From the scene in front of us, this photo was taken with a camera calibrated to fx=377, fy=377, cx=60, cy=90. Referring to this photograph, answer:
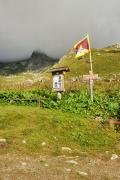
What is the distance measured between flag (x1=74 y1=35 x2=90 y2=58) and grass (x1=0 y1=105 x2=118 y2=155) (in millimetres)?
7577

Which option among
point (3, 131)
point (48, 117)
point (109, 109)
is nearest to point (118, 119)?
point (109, 109)

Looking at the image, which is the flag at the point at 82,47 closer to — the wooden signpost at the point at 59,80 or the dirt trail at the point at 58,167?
the wooden signpost at the point at 59,80

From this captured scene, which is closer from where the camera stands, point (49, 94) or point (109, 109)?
point (109, 109)

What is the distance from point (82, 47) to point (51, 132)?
1263cm

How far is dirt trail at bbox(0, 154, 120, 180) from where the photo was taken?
49.9ft

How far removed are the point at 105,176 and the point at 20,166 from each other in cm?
370

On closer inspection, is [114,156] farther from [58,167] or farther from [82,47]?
[82,47]

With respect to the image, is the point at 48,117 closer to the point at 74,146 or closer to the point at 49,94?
the point at 74,146

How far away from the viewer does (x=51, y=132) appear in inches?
894

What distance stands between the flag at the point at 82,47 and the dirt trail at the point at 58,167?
1517 cm

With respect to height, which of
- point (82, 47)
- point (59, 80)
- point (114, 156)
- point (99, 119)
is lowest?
point (114, 156)

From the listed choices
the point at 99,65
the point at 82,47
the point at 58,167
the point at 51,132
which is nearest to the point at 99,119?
the point at 51,132

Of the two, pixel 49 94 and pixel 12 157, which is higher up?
pixel 49 94

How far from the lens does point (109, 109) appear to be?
28375mm
